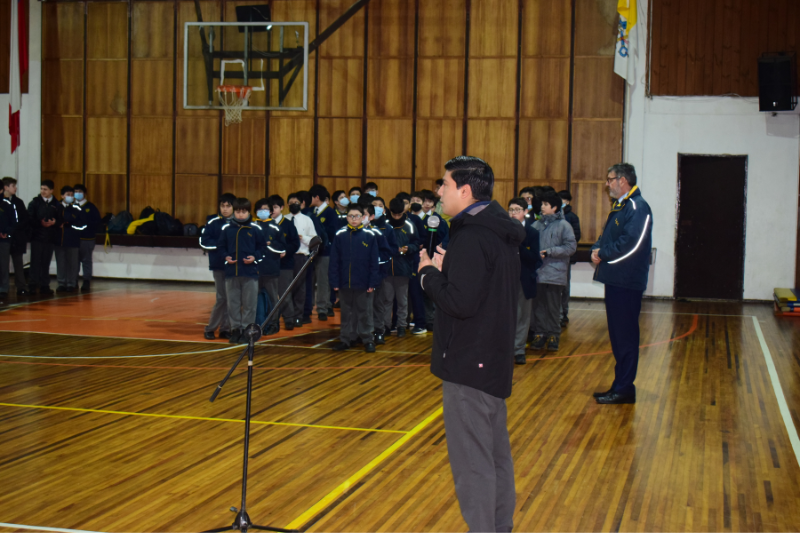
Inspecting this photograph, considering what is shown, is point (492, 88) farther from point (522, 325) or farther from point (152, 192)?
point (522, 325)

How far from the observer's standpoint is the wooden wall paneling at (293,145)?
16.3 meters

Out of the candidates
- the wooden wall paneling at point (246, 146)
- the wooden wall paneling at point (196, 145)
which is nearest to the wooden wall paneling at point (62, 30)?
the wooden wall paneling at point (196, 145)

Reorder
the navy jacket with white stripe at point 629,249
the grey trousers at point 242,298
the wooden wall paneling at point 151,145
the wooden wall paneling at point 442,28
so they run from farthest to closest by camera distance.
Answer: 1. the wooden wall paneling at point 151,145
2. the wooden wall paneling at point 442,28
3. the grey trousers at point 242,298
4. the navy jacket with white stripe at point 629,249

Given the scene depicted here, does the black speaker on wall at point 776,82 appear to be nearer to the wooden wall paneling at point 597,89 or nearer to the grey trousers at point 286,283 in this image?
the wooden wall paneling at point 597,89

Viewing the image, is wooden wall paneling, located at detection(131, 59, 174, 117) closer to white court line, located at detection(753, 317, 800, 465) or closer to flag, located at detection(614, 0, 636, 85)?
flag, located at detection(614, 0, 636, 85)

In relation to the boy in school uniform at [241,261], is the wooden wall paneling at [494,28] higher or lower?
higher

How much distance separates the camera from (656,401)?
6922 mm

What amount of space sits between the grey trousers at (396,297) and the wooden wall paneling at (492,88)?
6.24 m

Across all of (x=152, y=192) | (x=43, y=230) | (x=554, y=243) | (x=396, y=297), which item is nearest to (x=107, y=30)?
(x=152, y=192)

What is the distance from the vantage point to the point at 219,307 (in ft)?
32.0

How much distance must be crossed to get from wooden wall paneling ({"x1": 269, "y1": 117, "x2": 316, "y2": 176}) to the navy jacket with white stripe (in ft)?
33.5

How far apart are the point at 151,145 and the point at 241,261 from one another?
8.80 meters

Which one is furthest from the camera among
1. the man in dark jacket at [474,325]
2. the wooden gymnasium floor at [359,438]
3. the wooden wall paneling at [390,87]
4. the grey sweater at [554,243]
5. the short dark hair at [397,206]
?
the wooden wall paneling at [390,87]

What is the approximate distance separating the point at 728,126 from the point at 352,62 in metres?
7.41
